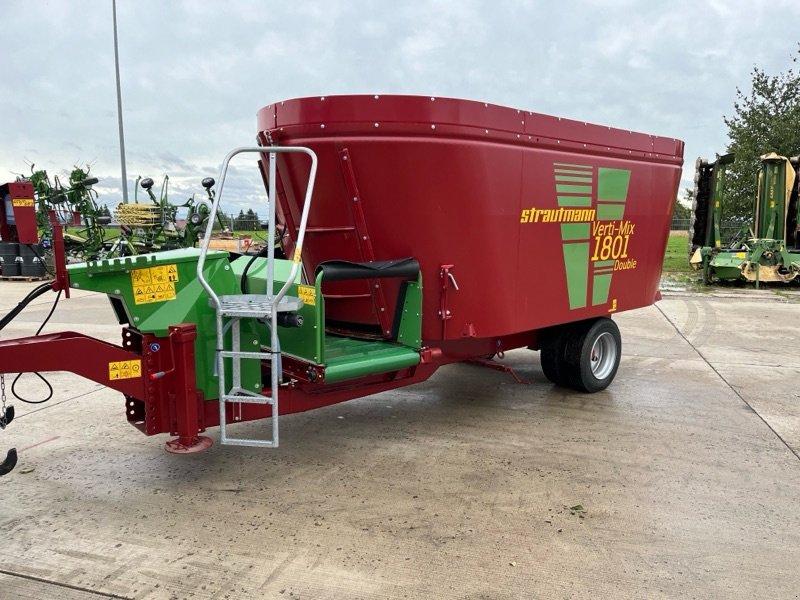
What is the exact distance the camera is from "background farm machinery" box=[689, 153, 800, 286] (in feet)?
43.9

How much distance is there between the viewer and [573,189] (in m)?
4.66

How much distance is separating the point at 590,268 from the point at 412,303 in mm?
1815

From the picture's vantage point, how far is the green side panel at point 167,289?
10.7 feet

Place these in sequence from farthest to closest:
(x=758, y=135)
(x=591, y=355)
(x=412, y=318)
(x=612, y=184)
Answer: (x=758, y=135) → (x=591, y=355) → (x=612, y=184) → (x=412, y=318)

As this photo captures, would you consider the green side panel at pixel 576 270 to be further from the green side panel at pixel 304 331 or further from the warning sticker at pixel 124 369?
the warning sticker at pixel 124 369

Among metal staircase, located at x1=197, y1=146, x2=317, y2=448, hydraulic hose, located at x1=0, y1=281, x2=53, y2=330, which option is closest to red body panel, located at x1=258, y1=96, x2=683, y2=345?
metal staircase, located at x1=197, y1=146, x2=317, y2=448

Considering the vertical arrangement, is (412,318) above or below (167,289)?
below

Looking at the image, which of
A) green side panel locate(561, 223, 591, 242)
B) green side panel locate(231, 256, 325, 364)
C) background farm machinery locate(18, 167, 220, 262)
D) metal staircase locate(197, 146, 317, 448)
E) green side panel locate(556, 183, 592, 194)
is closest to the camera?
metal staircase locate(197, 146, 317, 448)

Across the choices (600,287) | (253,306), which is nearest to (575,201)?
(600,287)

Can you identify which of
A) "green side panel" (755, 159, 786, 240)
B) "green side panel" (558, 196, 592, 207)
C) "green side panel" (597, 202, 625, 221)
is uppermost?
"green side panel" (755, 159, 786, 240)

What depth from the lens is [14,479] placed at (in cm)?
377

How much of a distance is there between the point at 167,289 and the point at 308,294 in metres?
0.78

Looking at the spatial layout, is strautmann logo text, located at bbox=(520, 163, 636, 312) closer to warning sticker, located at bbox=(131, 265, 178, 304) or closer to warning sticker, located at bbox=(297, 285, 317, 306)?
warning sticker, located at bbox=(297, 285, 317, 306)

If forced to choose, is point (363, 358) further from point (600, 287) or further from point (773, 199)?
point (773, 199)
